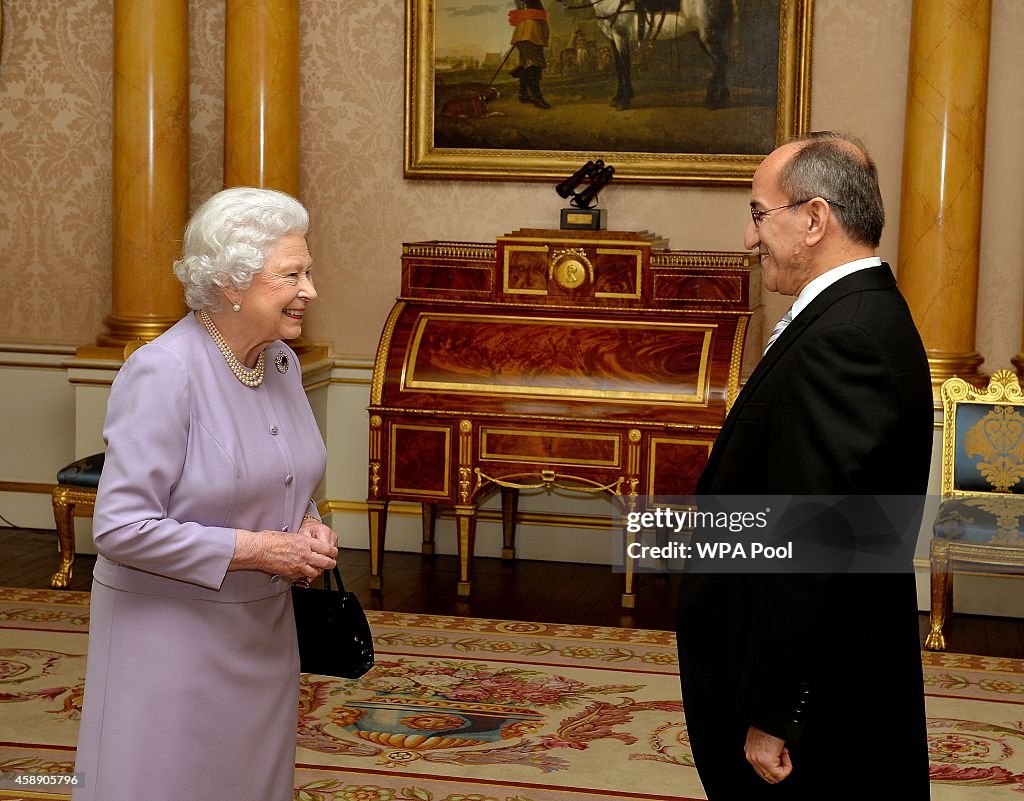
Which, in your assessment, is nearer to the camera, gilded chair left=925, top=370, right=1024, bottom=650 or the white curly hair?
the white curly hair

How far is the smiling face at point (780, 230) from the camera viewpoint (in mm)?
2246

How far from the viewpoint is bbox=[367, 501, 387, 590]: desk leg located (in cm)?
608

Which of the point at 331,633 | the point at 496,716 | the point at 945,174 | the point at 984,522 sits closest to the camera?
the point at 331,633

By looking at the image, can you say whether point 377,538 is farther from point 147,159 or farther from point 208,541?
point 208,541

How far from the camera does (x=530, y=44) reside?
6.67 metres

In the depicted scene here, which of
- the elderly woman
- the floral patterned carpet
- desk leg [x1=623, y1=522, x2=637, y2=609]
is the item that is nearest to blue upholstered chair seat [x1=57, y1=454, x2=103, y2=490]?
the floral patterned carpet

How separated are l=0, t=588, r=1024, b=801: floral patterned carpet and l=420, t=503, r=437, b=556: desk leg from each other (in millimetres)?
1221

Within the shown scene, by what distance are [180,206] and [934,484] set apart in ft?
12.7

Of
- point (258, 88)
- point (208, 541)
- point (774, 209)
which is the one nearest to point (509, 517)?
point (258, 88)

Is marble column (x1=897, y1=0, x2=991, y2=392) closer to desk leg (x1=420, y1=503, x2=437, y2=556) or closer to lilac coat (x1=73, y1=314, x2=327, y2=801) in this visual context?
desk leg (x1=420, y1=503, x2=437, y2=556)

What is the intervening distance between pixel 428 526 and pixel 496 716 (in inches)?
95.9

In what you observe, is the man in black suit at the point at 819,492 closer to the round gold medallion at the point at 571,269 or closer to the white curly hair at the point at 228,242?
the white curly hair at the point at 228,242

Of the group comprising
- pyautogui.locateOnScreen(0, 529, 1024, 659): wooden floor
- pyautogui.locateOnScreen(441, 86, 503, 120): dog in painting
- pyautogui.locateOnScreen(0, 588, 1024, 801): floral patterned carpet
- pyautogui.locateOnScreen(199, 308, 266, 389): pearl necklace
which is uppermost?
pyautogui.locateOnScreen(441, 86, 503, 120): dog in painting

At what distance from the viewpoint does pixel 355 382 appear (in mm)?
7047
